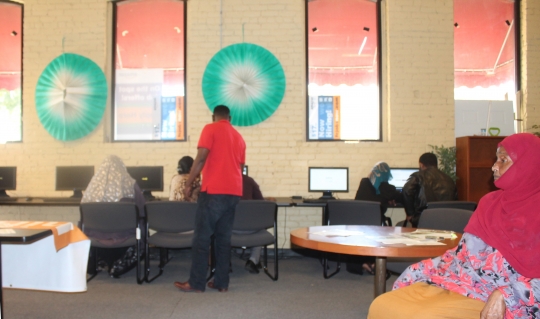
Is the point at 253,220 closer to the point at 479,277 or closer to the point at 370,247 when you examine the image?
the point at 370,247

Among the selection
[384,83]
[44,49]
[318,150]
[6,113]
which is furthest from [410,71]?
[6,113]

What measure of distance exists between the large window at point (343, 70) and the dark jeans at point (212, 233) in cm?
227

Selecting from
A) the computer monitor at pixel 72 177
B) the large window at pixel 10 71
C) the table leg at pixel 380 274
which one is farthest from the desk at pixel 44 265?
the large window at pixel 10 71

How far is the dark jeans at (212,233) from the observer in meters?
3.83

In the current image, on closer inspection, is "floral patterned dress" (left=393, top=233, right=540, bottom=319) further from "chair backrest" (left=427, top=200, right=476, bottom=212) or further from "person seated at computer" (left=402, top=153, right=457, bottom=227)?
"person seated at computer" (left=402, top=153, right=457, bottom=227)

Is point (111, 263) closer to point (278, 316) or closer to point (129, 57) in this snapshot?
point (278, 316)

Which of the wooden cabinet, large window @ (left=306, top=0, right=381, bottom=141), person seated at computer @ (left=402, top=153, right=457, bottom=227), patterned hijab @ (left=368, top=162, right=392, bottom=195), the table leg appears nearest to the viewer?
the table leg

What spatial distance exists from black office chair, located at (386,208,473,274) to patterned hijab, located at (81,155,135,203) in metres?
2.48

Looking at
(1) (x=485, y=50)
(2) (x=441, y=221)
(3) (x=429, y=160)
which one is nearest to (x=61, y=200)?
(3) (x=429, y=160)

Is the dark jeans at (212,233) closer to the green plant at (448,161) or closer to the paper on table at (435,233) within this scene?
the paper on table at (435,233)

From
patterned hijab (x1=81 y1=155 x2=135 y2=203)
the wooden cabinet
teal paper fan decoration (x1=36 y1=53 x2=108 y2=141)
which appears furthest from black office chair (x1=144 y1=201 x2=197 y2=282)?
the wooden cabinet

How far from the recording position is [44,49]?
19.6ft

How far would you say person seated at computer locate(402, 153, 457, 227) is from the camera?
4.65 metres

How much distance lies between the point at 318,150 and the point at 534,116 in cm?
264
